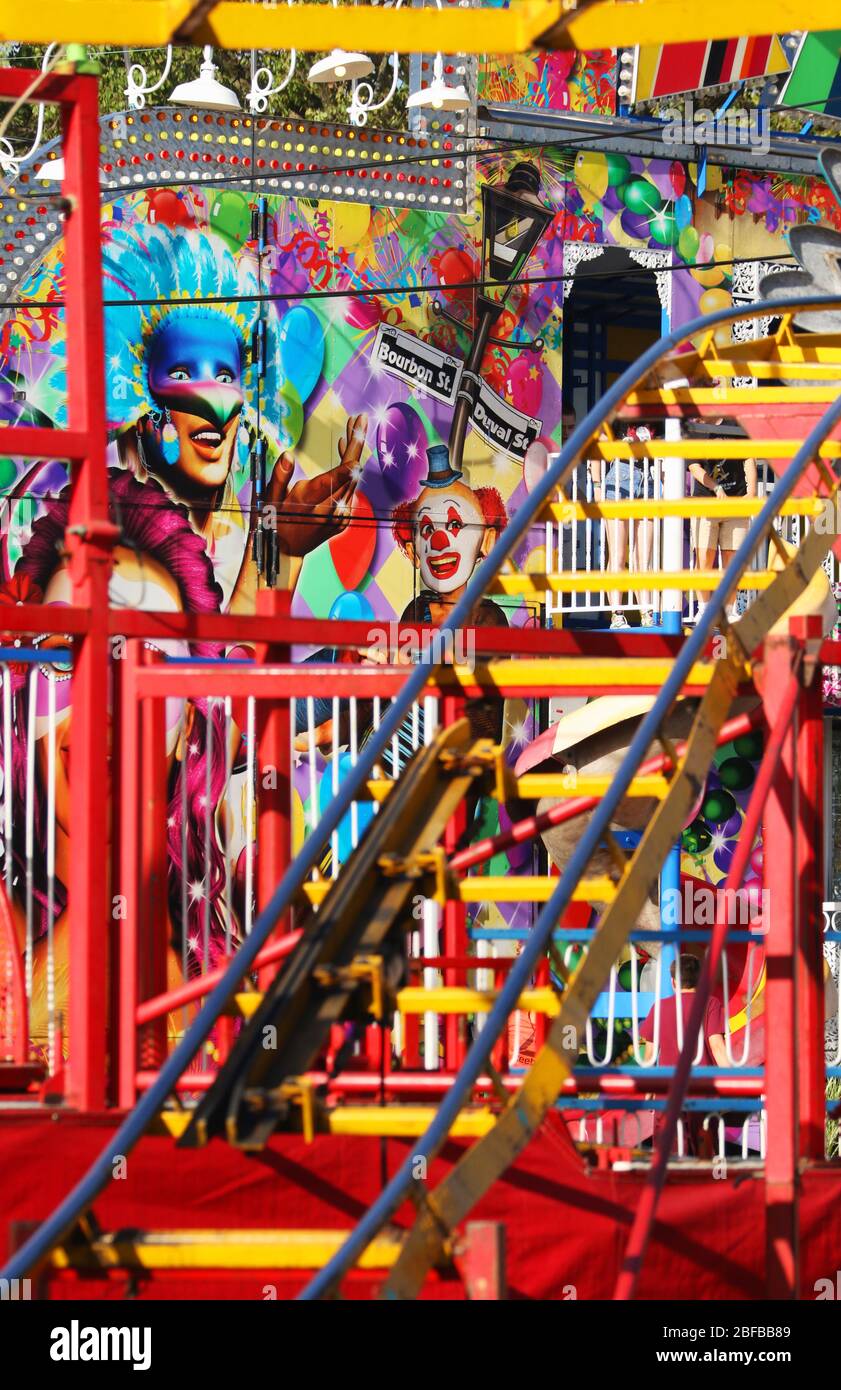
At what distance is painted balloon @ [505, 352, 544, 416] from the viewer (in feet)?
62.6

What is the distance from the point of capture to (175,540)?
17203 millimetres

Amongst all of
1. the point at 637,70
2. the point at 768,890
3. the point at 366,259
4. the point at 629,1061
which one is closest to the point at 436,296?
the point at 366,259

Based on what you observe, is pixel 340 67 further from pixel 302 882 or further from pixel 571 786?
pixel 302 882

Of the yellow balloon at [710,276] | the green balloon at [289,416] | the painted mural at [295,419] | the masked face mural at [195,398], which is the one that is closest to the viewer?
the painted mural at [295,419]

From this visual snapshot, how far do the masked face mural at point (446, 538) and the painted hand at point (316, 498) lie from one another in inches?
30.9

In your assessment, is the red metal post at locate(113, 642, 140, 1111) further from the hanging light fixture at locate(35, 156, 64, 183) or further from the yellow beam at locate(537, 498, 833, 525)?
the hanging light fixture at locate(35, 156, 64, 183)

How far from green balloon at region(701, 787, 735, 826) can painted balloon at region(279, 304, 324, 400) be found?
18.2ft

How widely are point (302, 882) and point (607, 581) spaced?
95.4 inches

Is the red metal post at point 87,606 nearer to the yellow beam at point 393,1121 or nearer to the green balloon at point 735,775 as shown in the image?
the yellow beam at point 393,1121

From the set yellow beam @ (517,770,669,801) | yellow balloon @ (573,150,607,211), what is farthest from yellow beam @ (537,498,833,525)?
yellow balloon @ (573,150,607,211)

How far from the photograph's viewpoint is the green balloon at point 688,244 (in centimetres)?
2003

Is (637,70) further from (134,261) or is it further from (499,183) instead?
(134,261)

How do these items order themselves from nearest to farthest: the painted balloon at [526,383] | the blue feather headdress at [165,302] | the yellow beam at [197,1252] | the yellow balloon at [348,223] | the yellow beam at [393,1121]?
the yellow beam at [197,1252] < the yellow beam at [393,1121] < the blue feather headdress at [165,302] < the yellow balloon at [348,223] < the painted balloon at [526,383]

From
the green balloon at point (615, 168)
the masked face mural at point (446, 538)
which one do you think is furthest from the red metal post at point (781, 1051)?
the green balloon at point (615, 168)
